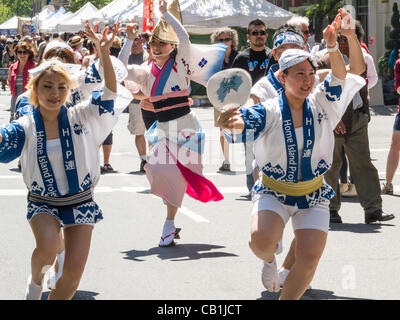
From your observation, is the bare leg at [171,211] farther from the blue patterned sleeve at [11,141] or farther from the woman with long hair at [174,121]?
the blue patterned sleeve at [11,141]

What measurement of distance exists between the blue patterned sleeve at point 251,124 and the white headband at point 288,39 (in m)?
1.79

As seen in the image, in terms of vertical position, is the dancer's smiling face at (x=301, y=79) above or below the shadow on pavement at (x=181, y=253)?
above

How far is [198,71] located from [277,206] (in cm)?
293

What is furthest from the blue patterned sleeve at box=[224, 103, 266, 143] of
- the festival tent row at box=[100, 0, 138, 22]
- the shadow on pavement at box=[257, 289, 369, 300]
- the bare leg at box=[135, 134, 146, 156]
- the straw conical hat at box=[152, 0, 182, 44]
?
the festival tent row at box=[100, 0, 138, 22]

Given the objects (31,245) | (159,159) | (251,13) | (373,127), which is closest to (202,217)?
(159,159)

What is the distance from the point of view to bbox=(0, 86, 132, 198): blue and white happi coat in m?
4.81

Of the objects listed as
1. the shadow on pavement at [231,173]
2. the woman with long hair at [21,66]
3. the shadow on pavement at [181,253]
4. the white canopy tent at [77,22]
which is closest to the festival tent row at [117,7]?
the white canopy tent at [77,22]

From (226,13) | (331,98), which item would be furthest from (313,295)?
(226,13)

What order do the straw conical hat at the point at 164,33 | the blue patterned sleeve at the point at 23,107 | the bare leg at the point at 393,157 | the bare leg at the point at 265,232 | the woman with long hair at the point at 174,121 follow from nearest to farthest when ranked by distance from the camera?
the bare leg at the point at 265,232
the blue patterned sleeve at the point at 23,107
the straw conical hat at the point at 164,33
the woman with long hair at the point at 174,121
the bare leg at the point at 393,157

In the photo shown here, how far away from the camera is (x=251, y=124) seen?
188 inches

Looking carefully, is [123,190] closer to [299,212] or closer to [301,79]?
[299,212]

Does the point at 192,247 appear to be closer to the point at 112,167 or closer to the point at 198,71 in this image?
the point at 198,71

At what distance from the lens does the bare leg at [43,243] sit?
187 inches

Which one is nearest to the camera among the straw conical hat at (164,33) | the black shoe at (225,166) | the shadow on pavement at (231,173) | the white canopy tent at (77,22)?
the straw conical hat at (164,33)
